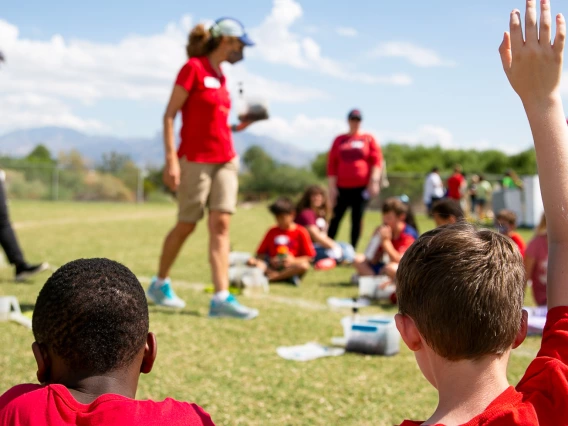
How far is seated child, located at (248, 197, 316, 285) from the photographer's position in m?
7.33

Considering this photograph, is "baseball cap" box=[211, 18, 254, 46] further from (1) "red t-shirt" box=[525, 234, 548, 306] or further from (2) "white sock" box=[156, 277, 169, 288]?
(1) "red t-shirt" box=[525, 234, 548, 306]

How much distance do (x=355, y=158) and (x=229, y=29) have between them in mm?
4212

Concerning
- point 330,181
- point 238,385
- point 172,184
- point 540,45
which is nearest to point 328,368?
point 238,385

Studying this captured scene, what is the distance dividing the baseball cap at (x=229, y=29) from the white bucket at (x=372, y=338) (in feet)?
7.68

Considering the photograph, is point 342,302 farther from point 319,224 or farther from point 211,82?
point 319,224

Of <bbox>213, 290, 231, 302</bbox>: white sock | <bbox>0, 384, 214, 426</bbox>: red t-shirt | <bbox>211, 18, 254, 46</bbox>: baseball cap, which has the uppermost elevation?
<bbox>211, 18, 254, 46</bbox>: baseball cap

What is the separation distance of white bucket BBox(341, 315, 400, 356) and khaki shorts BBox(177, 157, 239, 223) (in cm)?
146

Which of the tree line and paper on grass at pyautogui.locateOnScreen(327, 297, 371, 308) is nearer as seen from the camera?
paper on grass at pyautogui.locateOnScreen(327, 297, 371, 308)

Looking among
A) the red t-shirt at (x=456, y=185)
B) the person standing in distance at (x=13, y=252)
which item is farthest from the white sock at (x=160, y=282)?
the red t-shirt at (x=456, y=185)

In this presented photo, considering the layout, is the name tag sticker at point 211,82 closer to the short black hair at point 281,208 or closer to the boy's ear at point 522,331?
the short black hair at point 281,208

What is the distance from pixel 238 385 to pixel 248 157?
64.0 m

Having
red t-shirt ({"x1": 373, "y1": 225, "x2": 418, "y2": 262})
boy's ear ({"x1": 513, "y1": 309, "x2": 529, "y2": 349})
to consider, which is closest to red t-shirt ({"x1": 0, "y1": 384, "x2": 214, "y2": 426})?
boy's ear ({"x1": 513, "y1": 309, "x2": 529, "y2": 349})

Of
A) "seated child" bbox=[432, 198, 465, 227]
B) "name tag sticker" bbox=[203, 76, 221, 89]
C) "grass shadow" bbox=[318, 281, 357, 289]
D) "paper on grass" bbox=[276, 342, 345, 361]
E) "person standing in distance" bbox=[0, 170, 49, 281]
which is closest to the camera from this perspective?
"paper on grass" bbox=[276, 342, 345, 361]

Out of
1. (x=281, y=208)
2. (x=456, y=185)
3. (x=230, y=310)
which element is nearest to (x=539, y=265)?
(x=230, y=310)
